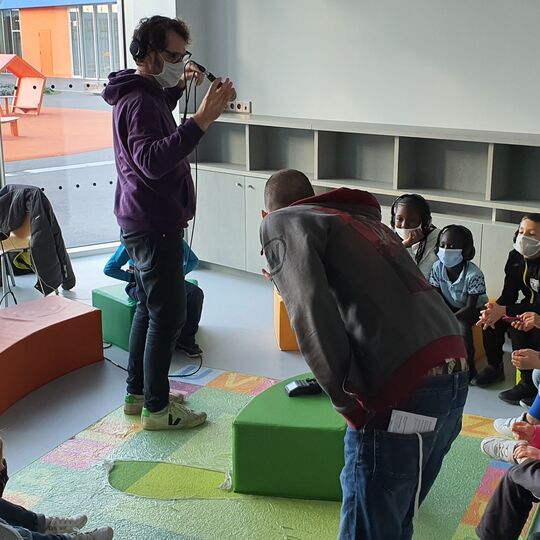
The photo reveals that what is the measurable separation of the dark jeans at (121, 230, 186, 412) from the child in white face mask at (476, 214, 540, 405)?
4.64 ft

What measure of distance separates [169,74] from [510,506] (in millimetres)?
1900

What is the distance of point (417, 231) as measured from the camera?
3805mm

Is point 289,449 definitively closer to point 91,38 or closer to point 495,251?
point 495,251

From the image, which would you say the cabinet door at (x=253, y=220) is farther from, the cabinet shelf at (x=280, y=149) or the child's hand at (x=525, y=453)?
the child's hand at (x=525, y=453)

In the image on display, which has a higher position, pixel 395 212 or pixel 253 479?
pixel 395 212

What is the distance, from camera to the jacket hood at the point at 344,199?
172 cm

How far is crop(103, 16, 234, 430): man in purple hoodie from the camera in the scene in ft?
8.98

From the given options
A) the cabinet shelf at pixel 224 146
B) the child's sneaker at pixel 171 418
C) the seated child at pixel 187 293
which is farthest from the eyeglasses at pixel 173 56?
the cabinet shelf at pixel 224 146

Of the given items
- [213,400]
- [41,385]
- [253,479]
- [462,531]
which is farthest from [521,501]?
[41,385]

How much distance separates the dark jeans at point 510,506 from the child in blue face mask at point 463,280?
1443mm

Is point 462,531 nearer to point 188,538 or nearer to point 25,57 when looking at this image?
point 188,538

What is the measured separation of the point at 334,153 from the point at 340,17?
86 cm

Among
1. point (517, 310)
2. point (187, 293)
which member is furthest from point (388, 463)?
point (187, 293)

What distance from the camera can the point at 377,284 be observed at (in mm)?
1607
